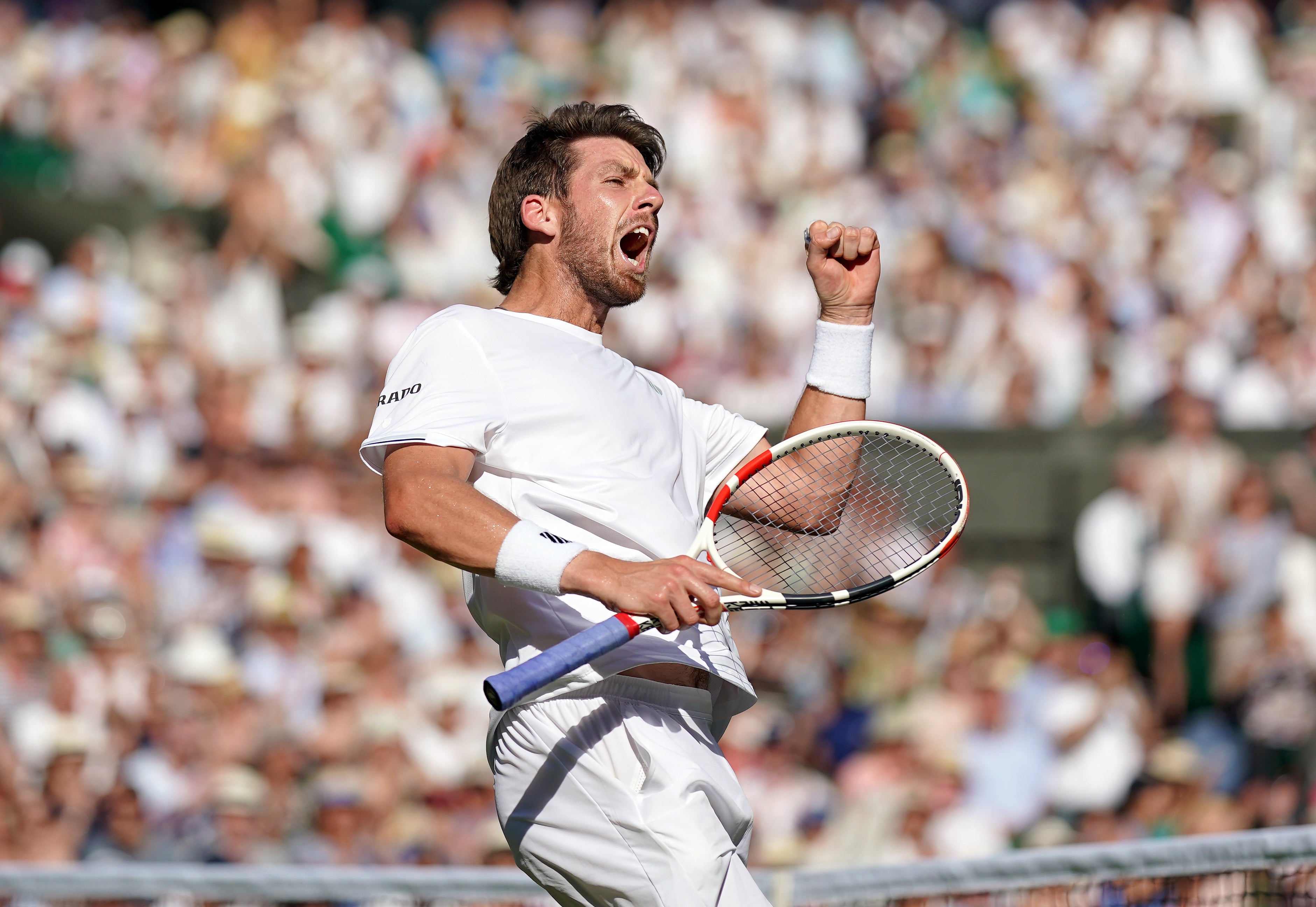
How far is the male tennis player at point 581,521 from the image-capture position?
3.12 m

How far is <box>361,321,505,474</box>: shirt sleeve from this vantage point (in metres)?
3.26

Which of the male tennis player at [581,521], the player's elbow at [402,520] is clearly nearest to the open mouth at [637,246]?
the male tennis player at [581,521]

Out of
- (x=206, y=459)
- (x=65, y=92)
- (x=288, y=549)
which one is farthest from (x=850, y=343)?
(x=65, y=92)

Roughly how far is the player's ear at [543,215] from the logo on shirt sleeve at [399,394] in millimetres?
525

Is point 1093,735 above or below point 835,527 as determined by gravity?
below

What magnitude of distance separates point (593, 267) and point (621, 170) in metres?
0.22

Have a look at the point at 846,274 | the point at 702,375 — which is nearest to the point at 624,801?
the point at 846,274

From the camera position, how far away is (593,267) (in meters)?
3.64

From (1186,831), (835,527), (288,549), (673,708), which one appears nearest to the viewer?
(673,708)

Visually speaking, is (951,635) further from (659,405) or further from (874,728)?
(659,405)

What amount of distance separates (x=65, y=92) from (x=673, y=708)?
41.9 feet

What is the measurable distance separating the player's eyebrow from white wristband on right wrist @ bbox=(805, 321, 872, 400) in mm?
572

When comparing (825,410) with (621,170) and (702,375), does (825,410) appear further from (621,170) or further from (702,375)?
(702,375)

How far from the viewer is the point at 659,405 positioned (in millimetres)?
3691
